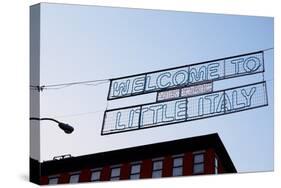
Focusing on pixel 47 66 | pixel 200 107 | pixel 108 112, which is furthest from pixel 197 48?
pixel 47 66

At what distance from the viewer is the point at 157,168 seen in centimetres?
778

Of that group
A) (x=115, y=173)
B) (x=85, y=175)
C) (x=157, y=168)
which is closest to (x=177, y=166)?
(x=157, y=168)

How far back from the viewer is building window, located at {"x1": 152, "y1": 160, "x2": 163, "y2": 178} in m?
7.75

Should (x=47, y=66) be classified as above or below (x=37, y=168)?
above

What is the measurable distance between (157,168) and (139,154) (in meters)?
0.27

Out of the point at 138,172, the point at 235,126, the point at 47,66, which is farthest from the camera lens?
the point at 235,126

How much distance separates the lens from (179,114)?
26.1 feet

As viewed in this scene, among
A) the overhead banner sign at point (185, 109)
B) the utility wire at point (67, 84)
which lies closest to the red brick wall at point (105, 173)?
the overhead banner sign at point (185, 109)

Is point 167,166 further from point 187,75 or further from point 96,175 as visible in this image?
point 187,75

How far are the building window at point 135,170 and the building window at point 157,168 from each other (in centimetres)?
18

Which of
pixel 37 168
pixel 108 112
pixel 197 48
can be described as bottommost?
pixel 37 168

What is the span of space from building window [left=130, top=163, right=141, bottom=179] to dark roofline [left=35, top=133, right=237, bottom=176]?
0.07 m

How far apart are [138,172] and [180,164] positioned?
0.53 meters

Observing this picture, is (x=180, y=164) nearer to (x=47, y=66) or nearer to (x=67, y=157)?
(x=67, y=157)
